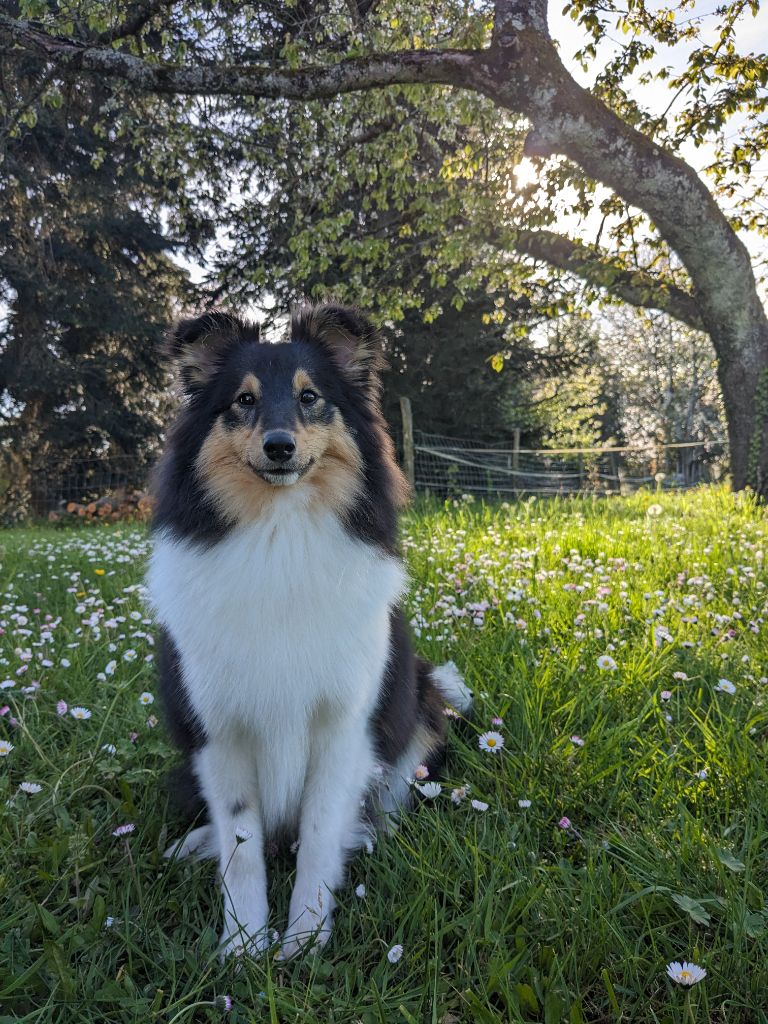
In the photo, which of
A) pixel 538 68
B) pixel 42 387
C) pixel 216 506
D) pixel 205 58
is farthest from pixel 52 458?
pixel 216 506

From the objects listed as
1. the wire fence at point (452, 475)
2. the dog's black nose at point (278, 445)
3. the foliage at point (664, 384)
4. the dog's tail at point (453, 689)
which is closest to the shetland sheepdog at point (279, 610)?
the dog's black nose at point (278, 445)

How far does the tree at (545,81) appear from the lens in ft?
22.4

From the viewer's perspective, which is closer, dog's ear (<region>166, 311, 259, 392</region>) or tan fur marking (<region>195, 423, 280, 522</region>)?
tan fur marking (<region>195, 423, 280, 522</region>)

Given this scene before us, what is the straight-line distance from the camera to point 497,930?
1.82 m

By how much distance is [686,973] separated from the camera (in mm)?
1525

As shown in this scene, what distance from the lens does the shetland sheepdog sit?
213 cm

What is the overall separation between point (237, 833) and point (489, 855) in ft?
2.47

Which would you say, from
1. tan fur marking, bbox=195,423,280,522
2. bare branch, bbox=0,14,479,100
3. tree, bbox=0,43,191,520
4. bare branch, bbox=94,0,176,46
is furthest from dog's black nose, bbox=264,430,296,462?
tree, bbox=0,43,191,520

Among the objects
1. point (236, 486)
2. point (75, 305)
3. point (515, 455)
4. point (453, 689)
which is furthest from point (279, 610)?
point (75, 305)

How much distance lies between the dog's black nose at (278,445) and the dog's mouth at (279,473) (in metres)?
0.04

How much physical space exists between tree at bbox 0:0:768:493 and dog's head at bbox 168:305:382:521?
5611mm

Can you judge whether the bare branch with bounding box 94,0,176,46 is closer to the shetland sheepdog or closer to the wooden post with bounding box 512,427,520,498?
the shetland sheepdog

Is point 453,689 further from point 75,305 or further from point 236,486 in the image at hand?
point 75,305

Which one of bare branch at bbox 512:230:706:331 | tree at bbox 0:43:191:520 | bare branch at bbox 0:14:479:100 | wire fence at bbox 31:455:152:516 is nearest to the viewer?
bare branch at bbox 0:14:479:100
